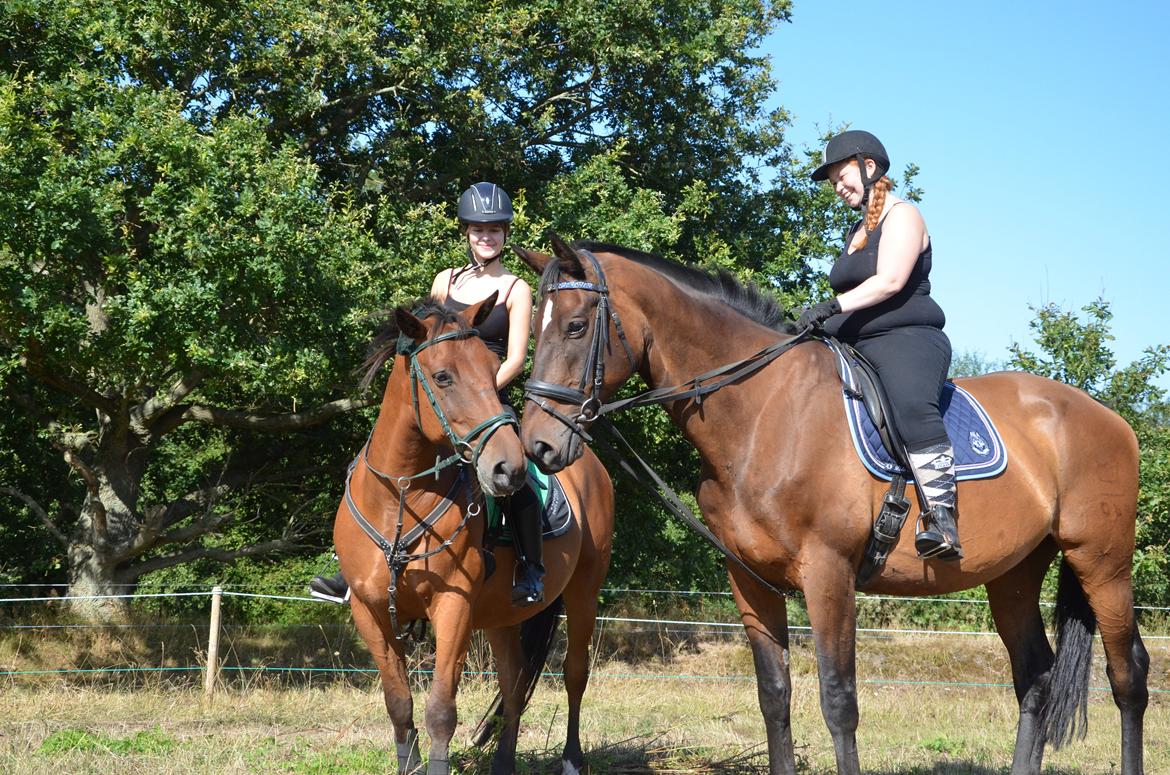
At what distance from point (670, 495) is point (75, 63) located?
9.20 m

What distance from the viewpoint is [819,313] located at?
4.66m

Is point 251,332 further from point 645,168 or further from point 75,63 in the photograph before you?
point 645,168

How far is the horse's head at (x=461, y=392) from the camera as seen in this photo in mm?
4480

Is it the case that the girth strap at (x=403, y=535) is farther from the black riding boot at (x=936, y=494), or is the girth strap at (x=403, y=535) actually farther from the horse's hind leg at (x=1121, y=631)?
the horse's hind leg at (x=1121, y=631)

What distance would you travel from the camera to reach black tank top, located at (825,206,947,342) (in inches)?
189

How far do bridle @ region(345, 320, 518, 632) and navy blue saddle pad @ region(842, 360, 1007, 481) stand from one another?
161cm

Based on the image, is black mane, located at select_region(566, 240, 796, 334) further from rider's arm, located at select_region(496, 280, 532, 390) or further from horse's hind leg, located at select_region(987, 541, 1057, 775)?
horse's hind leg, located at select_region(987, 541, 1057, 775)

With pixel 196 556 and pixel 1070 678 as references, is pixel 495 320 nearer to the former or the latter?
pixel 1070 678

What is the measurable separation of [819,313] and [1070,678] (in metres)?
2.69

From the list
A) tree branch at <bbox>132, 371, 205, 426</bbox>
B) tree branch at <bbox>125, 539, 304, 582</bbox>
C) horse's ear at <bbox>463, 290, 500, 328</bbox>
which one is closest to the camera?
horse's ear at <bbox>463, 290, 500, 328</bbox>

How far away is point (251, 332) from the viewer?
32.2 ft

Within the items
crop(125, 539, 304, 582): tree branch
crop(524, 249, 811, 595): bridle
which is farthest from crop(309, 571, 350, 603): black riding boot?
crop(125, 539, 304, 582): tree branch

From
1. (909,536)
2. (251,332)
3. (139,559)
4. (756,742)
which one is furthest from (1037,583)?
(139,559)

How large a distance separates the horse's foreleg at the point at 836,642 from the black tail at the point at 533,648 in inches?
102
